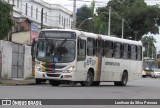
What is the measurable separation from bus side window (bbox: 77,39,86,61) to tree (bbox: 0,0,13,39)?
505 inches

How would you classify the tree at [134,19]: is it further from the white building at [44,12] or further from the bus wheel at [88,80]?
the bus wheel at [88,80]

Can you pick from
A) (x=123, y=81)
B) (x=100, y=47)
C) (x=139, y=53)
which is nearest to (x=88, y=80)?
(x=100, y=47)

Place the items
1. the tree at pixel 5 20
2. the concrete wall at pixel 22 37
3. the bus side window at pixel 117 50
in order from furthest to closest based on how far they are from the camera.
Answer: the concrete wall at pixel 22 37 < the tree at pixel 5 20 < the bus side window at pixel 117 50

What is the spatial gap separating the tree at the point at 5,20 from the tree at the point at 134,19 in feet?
155

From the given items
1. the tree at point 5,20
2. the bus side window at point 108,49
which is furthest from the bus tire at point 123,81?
the tree at point 5,20

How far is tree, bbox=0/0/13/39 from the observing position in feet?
137

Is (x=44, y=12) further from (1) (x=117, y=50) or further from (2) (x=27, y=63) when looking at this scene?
(1) (x=117, y=50)

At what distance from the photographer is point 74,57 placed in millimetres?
29578

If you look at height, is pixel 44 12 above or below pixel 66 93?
above

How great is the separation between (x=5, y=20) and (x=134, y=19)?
53169 mm

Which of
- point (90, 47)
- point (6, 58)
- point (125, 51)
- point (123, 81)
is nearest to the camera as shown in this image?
point (90, 47)

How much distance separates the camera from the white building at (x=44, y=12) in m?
78.2

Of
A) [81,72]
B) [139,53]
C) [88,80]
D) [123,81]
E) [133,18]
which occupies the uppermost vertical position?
[133,18]

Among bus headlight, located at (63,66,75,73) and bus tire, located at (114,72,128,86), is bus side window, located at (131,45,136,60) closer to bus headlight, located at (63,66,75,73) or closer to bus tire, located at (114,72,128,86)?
bus tire, located at (114,72,128,86)
